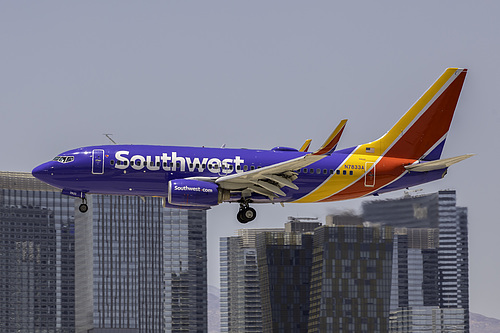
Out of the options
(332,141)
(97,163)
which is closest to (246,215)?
(332,141)

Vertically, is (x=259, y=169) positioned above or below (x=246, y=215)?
above

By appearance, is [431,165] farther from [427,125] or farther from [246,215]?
[246,215]

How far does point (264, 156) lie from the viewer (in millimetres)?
91625

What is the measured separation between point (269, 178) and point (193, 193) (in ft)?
21.3

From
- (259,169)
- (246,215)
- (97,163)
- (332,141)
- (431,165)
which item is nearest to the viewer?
(332,141)

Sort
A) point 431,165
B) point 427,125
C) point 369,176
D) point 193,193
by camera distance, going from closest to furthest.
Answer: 1. point 193,193
2. point 431,165
3. point 369,176
4. point 427,125

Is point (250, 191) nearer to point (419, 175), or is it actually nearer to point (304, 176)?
point (304, 176)

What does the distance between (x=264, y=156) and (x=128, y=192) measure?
1203 centimetres

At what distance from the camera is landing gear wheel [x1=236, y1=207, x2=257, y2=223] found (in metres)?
91.2

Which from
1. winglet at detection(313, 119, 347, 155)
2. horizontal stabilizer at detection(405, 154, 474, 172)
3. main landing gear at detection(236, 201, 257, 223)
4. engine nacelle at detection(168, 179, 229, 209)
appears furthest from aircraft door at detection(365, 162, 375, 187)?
engine nacelle at detection(168, 179, 229, 209)

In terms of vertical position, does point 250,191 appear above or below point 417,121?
below

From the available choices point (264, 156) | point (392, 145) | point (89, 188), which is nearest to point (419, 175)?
point (392, 145)

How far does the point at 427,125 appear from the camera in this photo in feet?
324

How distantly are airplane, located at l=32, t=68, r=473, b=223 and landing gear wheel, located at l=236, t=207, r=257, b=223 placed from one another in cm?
8
